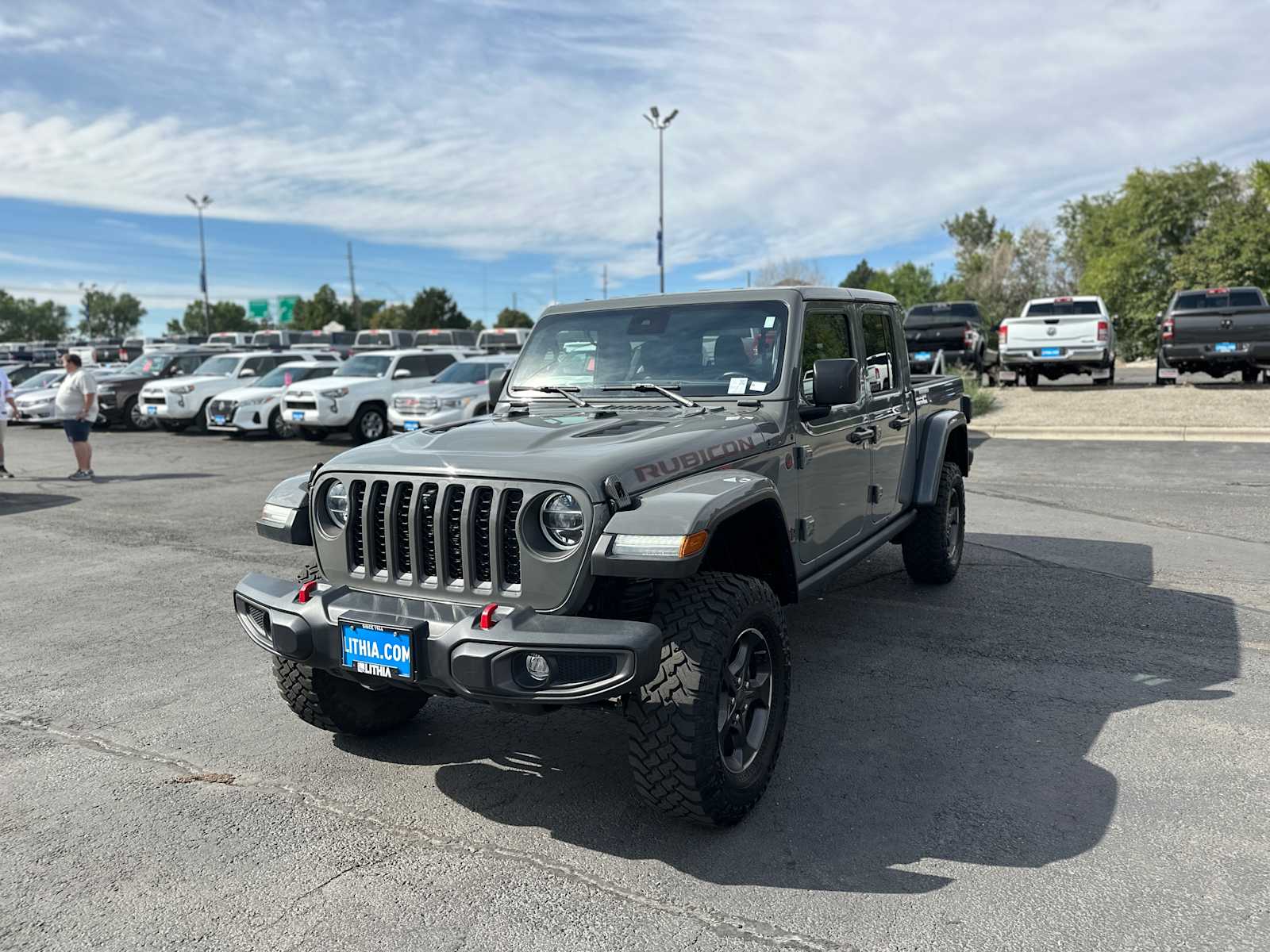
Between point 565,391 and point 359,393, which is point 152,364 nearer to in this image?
point 359,393

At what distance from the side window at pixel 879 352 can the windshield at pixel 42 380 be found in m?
22.7

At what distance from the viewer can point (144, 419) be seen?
71.2 ft

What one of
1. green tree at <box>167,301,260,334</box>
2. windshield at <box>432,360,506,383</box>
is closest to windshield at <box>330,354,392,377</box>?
windshield at <box>432,360,506,383</box>

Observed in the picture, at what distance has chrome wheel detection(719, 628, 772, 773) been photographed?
3500 mm

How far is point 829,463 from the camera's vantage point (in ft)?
15.9

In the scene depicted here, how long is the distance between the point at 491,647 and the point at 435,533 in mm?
536

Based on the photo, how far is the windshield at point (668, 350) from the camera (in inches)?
183

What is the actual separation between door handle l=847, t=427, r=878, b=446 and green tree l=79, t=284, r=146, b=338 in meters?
143

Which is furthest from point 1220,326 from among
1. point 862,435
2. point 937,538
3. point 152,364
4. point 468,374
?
point 152,364

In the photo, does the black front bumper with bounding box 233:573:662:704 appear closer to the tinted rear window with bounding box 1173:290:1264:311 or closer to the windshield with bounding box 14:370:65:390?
the tinted rear window with bounding box 1173:290:1264:311

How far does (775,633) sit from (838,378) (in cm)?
122

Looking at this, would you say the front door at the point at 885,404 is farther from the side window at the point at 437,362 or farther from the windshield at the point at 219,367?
the windshield at the point at 219,367

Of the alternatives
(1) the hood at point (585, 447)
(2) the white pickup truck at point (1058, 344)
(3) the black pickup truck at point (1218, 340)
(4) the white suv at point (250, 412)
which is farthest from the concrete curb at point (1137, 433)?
(4) the white suv at point (250, 412)

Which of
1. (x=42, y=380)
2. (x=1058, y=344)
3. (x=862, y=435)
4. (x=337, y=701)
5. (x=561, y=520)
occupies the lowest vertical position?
(x=337, y=701)
